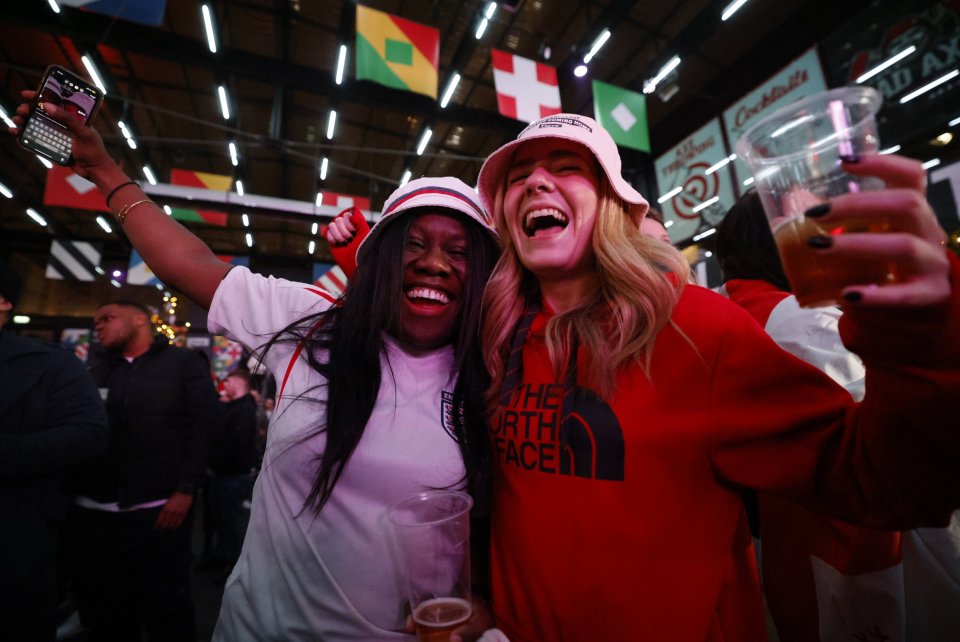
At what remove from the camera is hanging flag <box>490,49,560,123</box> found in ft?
17.1

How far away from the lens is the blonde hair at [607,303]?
3.73 ft

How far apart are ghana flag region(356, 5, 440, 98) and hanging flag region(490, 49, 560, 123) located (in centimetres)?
83

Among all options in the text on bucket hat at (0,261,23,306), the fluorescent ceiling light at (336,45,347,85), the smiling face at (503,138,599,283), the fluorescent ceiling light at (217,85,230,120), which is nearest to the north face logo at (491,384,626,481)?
the smiling face at (503,138,599,283)

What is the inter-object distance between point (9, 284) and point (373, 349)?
2.52 metres

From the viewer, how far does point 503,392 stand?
4.31ft

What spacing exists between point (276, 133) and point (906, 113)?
27.6 ft

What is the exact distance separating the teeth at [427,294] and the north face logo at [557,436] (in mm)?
477

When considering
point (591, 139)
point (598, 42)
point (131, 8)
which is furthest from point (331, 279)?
point (591, 139)

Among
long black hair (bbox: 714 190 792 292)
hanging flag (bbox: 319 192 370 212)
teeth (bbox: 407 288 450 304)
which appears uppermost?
hanging flag (bbox: 319 192 370 212)

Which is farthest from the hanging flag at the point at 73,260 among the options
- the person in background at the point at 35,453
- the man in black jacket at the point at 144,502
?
the person in background at the point at 35,453

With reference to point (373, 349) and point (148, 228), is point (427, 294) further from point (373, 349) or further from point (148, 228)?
point (148, 228)

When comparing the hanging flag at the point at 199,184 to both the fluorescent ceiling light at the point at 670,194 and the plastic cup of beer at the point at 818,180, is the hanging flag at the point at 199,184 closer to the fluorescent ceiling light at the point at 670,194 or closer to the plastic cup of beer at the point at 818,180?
the fluorescent ceiling light at the point at 670,194

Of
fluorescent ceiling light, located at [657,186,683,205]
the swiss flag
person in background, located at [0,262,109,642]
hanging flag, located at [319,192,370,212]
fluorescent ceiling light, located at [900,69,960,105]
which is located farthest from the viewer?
hanging flag, located at [319,192,370,212]

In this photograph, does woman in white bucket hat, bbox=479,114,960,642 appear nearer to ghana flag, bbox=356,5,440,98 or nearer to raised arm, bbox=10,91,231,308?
raised arm, bbox=10,91,231,308
